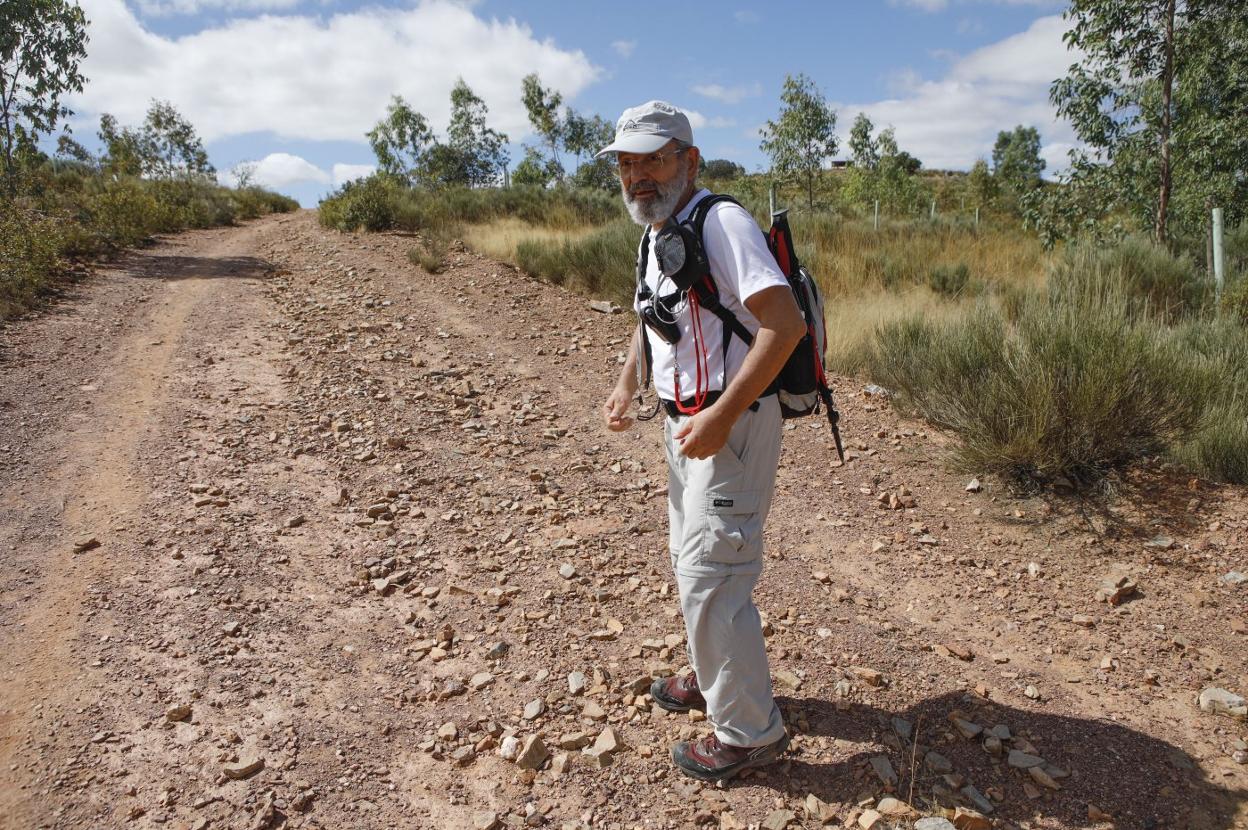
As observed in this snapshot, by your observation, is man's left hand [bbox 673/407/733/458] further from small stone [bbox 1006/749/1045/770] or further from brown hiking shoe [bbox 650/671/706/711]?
small stone [bbox 1006/749/1045/770]

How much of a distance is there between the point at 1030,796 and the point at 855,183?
23.7 meters

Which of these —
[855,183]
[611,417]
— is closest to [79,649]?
[611,417]

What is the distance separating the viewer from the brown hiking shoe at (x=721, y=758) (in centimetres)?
231

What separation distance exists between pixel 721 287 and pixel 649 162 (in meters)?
0.43

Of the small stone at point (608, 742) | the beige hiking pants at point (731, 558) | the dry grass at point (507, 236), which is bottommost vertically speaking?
the small stone at point (608, 742)

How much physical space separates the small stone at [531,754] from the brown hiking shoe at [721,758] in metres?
0.45

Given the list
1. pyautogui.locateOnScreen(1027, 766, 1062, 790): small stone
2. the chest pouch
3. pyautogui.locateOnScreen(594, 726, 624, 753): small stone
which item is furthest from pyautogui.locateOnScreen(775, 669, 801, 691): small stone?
the chest pouch

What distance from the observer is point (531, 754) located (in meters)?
2.46

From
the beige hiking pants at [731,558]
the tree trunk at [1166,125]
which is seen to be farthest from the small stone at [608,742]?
the tree trunk at [1166,125]

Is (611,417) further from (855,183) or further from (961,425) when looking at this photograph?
(855,183)

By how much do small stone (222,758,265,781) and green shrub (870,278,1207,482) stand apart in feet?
12.5

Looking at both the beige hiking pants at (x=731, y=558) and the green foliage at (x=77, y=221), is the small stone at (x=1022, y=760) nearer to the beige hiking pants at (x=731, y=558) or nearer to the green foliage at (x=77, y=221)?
the beige hiking pants at (x=731, y=558)

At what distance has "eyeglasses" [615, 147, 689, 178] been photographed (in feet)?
7.09

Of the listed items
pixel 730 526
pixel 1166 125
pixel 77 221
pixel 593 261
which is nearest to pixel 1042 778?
pixel 730 526
